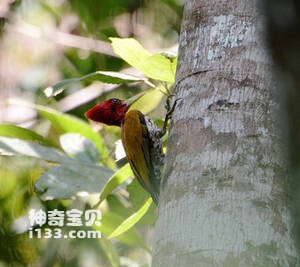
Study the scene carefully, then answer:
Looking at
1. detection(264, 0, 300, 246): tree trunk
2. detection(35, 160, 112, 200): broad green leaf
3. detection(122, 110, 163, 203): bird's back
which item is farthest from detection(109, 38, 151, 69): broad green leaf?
detection(264, 0, 300, 246): tree trunk

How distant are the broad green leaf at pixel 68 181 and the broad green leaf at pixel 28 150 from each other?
0.42 ft

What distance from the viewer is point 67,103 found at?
4.27 m

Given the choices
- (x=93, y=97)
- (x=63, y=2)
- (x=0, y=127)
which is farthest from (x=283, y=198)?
(x=63, y=2)

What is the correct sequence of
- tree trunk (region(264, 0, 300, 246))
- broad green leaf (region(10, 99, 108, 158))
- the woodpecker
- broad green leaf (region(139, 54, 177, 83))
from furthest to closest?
1. broad green leaf (region(10, 99, 108, 158))
2. the woodpecker
3. broad green leaf (region(139, 54, 177, 83))
4. tree trunk (region(264, 0, 300, 246))

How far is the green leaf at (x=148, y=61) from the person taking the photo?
98.2 inches

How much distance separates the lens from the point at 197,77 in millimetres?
1837

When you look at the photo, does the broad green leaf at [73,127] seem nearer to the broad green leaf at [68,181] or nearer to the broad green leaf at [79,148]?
the broad green leaf at [79,148]

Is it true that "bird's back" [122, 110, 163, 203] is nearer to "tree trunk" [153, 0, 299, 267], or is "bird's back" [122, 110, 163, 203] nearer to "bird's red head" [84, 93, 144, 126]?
"bird's red head" [84, 93, 144, 126]

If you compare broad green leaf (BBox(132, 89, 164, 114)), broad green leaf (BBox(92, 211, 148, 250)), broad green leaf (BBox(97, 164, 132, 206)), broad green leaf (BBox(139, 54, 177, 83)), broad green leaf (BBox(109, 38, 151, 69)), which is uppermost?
broad green leaf (BBox(109, 38, 151, 69))

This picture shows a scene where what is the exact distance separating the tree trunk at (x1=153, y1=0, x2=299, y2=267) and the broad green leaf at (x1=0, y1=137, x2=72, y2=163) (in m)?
1.32

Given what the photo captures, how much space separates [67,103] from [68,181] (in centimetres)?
139

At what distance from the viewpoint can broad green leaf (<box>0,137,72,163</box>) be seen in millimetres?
3096

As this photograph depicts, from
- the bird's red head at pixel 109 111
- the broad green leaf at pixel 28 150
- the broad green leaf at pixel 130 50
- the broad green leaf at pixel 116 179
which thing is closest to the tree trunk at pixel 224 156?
the broad green leaf at pixel 130 50

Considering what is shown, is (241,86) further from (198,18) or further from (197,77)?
(198,18)
